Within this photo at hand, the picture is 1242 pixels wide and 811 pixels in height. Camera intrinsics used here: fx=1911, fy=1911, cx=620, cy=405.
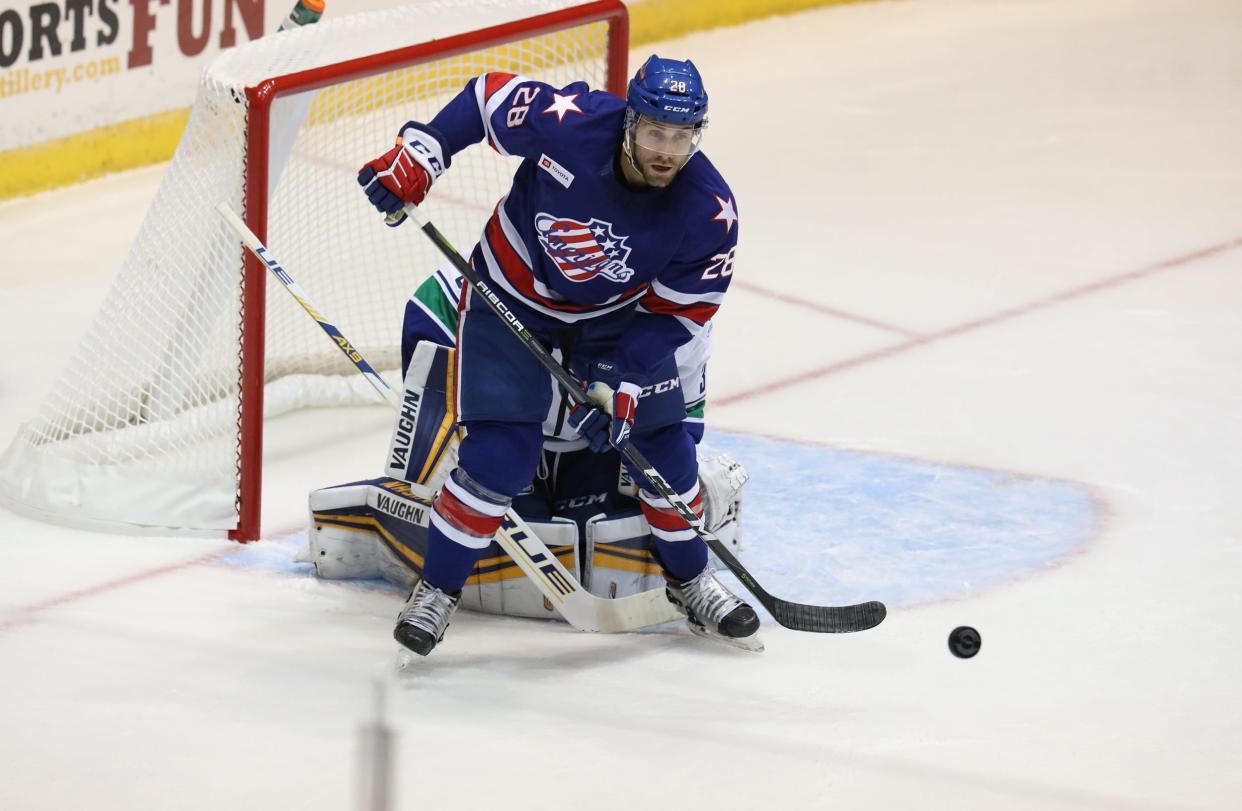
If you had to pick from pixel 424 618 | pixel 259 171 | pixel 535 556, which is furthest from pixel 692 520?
pixel 259 171

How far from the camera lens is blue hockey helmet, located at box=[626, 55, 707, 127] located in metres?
2.91

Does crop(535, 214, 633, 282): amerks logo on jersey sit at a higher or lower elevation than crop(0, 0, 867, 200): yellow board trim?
lower

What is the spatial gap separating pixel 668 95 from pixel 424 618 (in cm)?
94

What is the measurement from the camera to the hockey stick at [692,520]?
3174mm

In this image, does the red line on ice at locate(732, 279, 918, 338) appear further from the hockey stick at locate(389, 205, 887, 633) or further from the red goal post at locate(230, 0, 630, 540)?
the hockey stick at locate(389, 205, 887, 633)

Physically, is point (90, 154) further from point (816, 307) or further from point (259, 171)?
point (259, 171)

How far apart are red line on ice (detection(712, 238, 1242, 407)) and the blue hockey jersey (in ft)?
4.33

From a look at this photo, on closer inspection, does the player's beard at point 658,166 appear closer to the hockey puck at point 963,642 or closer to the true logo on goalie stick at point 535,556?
the true logo on goalie stick at point 535,556

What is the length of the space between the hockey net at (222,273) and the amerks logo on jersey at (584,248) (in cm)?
68

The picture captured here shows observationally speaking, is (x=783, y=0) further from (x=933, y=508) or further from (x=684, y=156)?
(x=684, y=156)

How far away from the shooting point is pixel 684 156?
2975 mm

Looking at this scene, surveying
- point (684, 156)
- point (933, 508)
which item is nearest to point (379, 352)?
point (933, 508)

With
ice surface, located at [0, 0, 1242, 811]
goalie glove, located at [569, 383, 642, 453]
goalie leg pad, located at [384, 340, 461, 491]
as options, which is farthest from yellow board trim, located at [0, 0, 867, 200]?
goalie glove, located at [569, 383, 642, 453]

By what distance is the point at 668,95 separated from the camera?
2908mm
